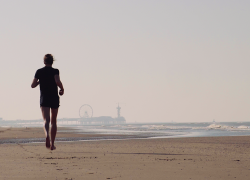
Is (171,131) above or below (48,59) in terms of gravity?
below

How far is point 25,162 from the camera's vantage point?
6633 mm

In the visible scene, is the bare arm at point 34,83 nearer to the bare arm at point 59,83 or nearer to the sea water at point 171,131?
the bare arm at point 59,83

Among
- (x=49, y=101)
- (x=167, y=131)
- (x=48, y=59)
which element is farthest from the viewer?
(x=167, y=131)

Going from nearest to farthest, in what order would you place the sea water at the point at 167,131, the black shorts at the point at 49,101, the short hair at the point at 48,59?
the black shorts at the point at 49,101, the short hair at the point at 48,59, the sea water at the point at 167,131

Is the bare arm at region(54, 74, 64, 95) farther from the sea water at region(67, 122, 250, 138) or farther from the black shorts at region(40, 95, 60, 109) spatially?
the sea water at region(67, 122, 250, 138)

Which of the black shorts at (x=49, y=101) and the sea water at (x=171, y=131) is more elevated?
the black shorts at (x=49, y=101)

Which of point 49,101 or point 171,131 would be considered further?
point 171,131

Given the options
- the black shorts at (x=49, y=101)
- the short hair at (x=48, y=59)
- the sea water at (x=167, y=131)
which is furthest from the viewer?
the sea water at (x=167, y=131)

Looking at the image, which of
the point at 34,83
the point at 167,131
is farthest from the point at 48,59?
the point at 167,131

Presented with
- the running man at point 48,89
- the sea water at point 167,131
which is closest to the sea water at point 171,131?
the sea water at point 167,131

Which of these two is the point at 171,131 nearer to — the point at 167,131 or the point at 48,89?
the point at 167,131

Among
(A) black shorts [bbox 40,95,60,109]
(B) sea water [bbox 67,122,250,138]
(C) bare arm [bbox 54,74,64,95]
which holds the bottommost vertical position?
(B) sea water [bbox 67,122,250,138]

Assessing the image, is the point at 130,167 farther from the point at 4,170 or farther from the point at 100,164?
the point at 4,170

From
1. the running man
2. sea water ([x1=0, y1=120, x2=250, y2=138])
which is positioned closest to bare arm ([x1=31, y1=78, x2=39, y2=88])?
the running man
